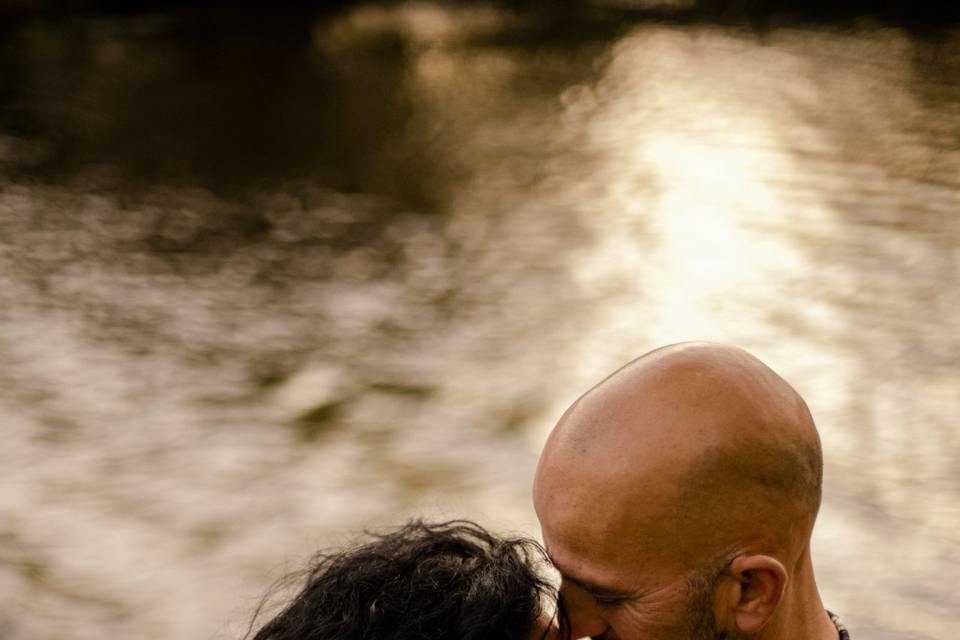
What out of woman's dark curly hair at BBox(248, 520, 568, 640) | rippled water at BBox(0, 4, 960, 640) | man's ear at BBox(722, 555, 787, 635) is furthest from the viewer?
rippled water at BBox(0, 4, 960, 640)

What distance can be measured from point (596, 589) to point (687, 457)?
0.64ft

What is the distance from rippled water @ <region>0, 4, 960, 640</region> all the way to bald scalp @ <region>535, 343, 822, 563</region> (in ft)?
5.67

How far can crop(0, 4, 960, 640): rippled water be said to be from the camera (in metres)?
3.14

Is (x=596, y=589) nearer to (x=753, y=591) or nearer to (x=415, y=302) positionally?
(x=753, y=591)

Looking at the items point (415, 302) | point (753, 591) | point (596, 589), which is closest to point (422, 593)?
point (596, 589)

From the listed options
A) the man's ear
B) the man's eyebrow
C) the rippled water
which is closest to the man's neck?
the man's ear

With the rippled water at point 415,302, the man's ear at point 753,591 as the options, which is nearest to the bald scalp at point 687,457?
the man's ear at point 753,591

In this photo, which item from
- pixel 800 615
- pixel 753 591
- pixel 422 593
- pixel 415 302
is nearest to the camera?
pixel 422 593

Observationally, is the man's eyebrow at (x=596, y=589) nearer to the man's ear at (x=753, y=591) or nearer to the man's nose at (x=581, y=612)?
the man's nose at (x=581, y=612)

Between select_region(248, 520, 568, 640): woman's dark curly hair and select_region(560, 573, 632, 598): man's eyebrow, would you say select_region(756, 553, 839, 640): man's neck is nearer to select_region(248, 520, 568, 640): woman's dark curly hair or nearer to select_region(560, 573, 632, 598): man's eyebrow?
select_region(560, 573, 632, 598): man's eyebrow

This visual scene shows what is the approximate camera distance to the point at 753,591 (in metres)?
1.21

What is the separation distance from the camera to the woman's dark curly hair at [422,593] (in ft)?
3.48

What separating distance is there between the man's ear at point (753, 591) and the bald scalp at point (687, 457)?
0.08ft

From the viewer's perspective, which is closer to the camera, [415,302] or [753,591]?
[753,591]
